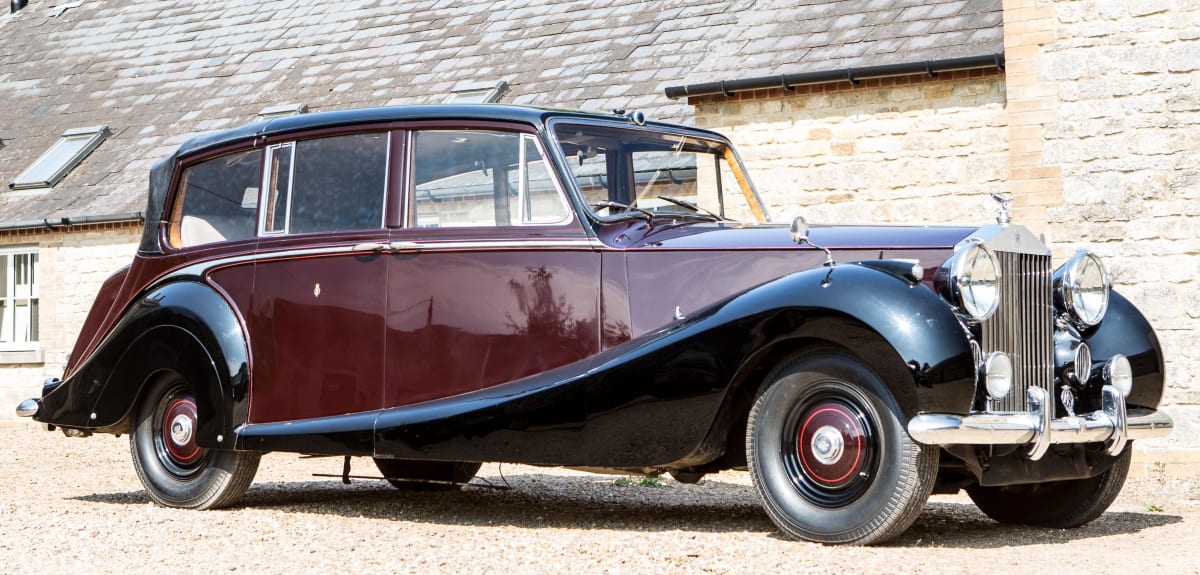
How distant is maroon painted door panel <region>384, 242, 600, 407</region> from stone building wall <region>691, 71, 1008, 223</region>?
5692mm

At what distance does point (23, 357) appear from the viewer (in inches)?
657

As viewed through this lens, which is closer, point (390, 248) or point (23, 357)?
point (390, 248)

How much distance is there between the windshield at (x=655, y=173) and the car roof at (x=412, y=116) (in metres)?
0.08

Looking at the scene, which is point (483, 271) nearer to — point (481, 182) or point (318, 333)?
point (481, 182)

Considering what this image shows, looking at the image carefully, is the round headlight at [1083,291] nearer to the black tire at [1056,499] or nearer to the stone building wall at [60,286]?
the black tire at [1056,499]

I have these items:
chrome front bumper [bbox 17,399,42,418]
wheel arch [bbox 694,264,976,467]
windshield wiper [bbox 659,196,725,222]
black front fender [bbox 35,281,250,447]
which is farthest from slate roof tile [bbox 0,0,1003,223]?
wheel arch [bbox 694,264,976,467]

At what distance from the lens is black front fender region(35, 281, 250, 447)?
21.7 feet

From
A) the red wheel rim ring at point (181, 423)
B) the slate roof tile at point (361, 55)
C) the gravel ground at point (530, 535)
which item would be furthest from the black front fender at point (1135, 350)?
the slate roof tile at point (361, 55)

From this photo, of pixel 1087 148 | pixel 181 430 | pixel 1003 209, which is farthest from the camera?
pixel 1087 148

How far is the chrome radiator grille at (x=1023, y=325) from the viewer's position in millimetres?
5035

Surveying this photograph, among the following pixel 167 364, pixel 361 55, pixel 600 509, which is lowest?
pixel 600 509

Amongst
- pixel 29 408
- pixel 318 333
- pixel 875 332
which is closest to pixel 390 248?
pixel 318 333

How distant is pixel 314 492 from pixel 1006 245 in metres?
4.43

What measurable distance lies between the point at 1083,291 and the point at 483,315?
2507 millimetres
